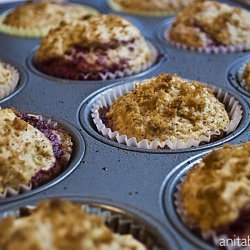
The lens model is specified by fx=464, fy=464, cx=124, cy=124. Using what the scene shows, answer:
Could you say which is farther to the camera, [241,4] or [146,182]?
[241,4]

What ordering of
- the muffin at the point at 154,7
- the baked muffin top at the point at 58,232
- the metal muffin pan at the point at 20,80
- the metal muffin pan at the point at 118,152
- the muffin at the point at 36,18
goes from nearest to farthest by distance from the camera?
the baked muffin top at the point at 58,232, the metal muffin pan at the point at 118,152, the metal muffin pan at the point at 20,80, the muffin at the point at 36,18, the muffin at the point at 154,7

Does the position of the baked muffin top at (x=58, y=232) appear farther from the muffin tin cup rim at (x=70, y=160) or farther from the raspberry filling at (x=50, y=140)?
the raspberry filling at (x=50, y=140)

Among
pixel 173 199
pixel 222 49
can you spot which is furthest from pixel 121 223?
pixel 222 49

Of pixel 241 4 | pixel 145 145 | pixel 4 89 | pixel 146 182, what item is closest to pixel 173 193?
pixel 146 182

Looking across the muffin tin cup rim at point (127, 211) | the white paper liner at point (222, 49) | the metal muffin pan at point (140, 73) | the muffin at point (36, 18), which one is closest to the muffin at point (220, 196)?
the muffin tin cup rim at point (127, 211)

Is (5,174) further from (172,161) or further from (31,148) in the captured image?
(172,161)

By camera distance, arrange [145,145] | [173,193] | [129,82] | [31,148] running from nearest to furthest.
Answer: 1. [173,193]
2. [31,148]
3. [145,145]
4. [129,82]

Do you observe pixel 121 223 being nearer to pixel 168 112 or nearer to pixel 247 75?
pixel 168 112
